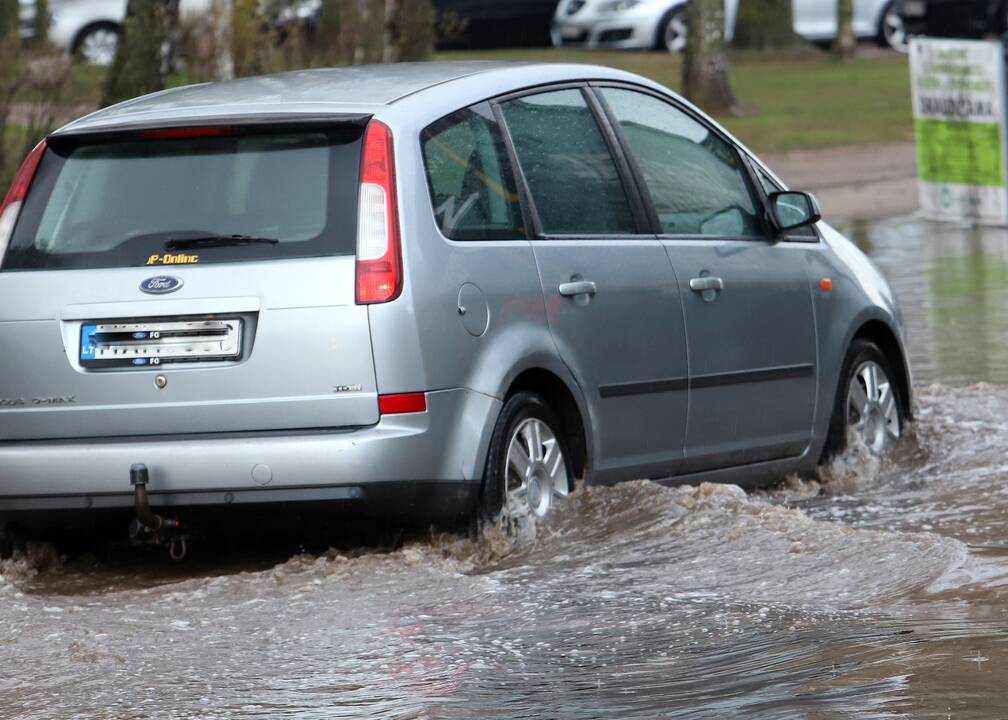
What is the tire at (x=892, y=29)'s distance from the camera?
1459 inches

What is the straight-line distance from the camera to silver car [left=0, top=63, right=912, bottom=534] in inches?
239

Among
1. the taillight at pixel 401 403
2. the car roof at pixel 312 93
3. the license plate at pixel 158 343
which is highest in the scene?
the car roof at pixel 312 93

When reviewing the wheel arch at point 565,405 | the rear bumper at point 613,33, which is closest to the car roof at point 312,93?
the wheel arch at point 565,405

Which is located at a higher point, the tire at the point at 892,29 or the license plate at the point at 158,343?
the tire at the point at 892,29

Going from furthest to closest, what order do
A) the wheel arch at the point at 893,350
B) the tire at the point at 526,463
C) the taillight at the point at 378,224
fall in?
the wheel arch at the point at 893,350, the tire at the point at 526,463, the taillight at the point at 378,224

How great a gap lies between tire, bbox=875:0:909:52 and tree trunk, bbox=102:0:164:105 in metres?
20.6

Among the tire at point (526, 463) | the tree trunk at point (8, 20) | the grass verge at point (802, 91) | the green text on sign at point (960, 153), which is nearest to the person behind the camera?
the tire at point (526, 463)

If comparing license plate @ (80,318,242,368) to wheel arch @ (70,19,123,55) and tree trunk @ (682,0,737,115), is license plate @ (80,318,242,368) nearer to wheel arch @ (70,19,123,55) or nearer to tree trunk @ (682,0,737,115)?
tree trunk @ (682,0,737,115)

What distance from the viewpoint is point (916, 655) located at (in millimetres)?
5109

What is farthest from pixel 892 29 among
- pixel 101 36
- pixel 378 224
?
pixel 378 224

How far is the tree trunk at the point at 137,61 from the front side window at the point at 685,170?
11528 mm

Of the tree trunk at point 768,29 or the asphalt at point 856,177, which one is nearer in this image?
the asphalt at point 856,177

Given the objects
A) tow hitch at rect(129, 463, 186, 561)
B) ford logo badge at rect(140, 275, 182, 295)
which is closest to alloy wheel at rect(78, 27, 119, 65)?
tow hitch at rect(129, 463, 186, 561)

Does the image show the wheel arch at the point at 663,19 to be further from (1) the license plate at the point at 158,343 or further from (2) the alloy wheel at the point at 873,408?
(1) the license plate at the point at 158,343
